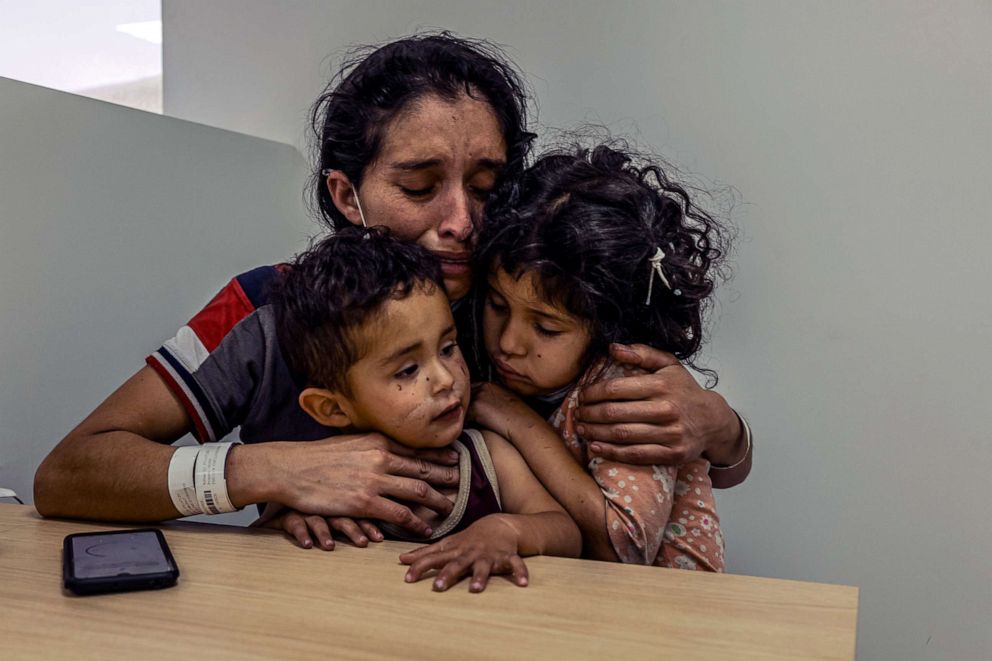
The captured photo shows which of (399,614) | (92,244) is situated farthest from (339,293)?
(92,244)

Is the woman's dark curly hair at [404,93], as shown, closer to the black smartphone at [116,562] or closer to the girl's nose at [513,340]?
the girl's nose at [513,340]

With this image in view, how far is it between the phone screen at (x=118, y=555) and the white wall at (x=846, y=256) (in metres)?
1.43

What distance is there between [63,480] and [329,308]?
0.40 m

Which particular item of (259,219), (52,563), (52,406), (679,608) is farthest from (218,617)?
(259,219)

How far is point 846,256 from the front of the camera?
6.62 feet

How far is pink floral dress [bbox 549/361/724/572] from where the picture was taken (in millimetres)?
1168

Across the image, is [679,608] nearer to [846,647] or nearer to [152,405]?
[846,647]

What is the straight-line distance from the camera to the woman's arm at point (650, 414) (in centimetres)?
121

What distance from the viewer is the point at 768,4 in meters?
2.03

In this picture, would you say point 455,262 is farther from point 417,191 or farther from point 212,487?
point 212,487

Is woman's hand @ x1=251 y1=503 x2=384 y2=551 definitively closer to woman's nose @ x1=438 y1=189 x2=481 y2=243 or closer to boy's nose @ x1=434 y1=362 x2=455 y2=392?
boy's nose @ x1=434 y1=362 x2=455 y2=392

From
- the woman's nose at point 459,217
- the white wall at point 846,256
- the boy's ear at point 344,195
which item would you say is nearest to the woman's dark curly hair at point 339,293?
the woman's nose at point 459,217

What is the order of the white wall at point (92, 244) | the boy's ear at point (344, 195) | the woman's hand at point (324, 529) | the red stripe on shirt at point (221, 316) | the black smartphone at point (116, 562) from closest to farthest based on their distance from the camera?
the black smartphone at point (116, 562)
the woman's hand at point (324, 529)
the red stripe on shirt at point (221, 316)
the boy's ear at point (344, 195)
the white wall at point (92, 244)

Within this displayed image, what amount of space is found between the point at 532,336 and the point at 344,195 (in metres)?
0.43
